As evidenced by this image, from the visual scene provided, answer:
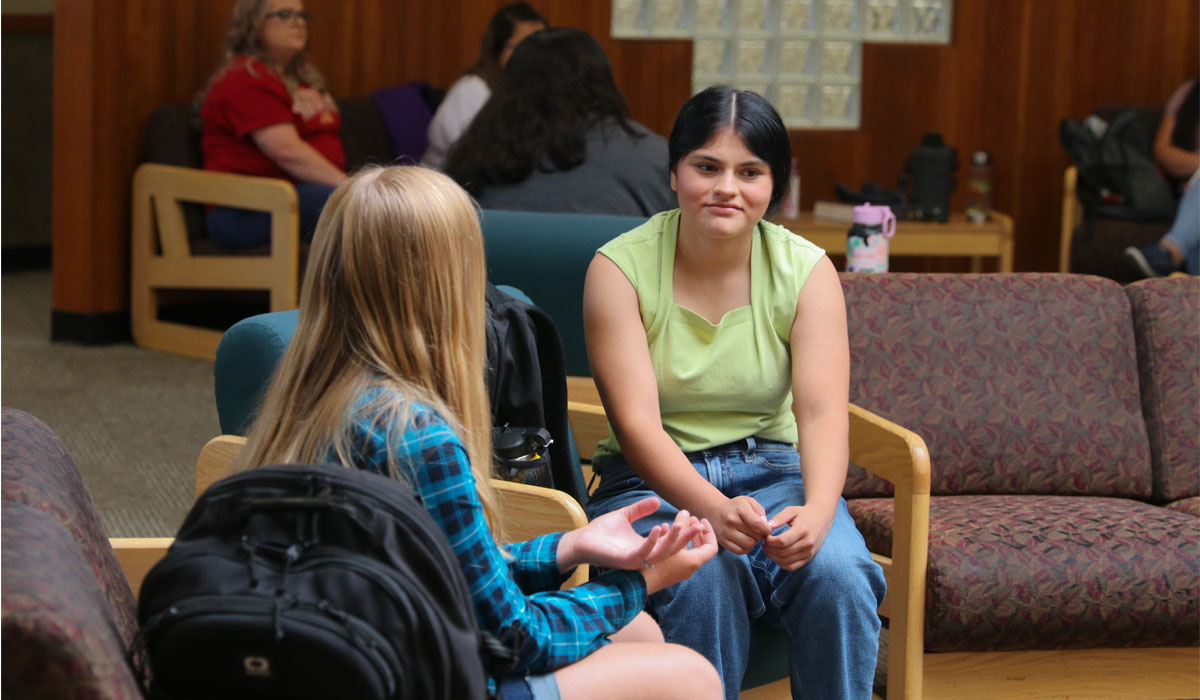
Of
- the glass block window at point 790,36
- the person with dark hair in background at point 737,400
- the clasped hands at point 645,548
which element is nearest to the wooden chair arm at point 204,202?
the glass block window at point 790,36

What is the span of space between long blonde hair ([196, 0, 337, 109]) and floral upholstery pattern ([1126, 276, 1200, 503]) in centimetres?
327

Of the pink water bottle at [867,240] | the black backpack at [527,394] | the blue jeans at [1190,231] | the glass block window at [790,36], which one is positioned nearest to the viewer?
the black backpack at [527,394]

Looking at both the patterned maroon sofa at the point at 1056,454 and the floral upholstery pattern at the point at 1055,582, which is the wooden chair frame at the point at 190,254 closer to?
the patterned maroon sofa at the point at 1056,454

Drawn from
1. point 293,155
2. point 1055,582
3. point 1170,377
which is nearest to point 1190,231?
point 1170,377

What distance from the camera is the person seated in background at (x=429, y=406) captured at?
148 cm

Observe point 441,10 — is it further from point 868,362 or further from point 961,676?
point 961,676

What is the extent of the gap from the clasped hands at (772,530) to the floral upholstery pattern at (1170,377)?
114 centimetres

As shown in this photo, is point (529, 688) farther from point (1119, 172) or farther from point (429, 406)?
point (1119, 172)

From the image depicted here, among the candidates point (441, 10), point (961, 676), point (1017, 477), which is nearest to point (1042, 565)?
point (961, 676)

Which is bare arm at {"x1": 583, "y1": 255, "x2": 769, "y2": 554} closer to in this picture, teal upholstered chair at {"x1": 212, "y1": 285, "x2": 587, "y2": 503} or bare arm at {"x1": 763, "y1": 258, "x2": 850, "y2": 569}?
bare arm at {"x1": 763, "y1": 258, "x2": 850, "y2": 569}

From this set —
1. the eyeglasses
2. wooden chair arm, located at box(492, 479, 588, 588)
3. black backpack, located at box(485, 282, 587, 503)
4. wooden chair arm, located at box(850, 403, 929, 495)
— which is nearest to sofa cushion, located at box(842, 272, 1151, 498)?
wooden chair arm, located at box(850, 403, 929, 495)

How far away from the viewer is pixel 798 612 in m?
2.07

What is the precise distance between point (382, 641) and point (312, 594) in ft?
0.25

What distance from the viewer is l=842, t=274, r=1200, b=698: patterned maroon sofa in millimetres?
2422
